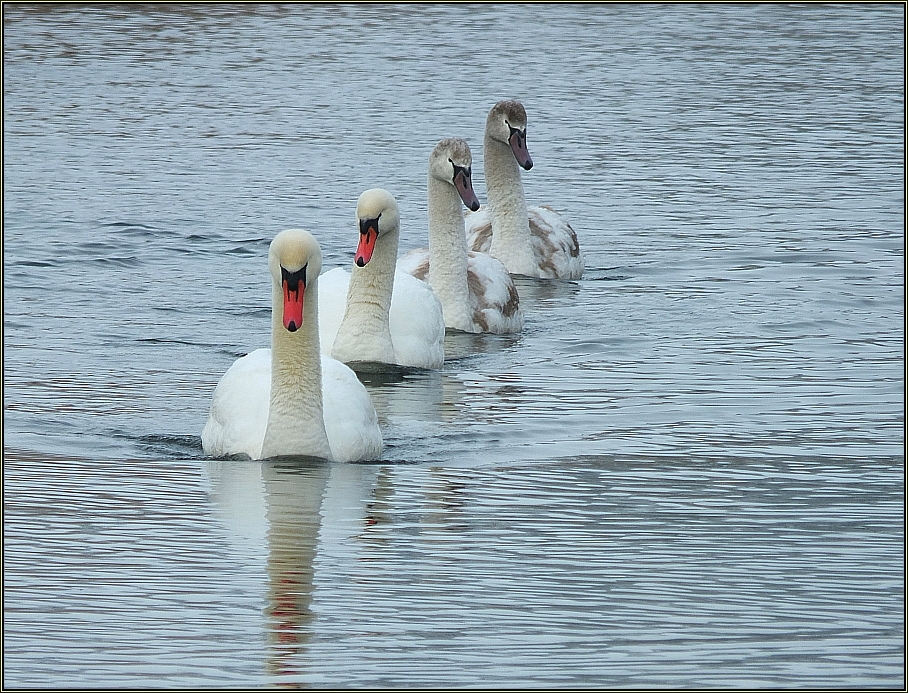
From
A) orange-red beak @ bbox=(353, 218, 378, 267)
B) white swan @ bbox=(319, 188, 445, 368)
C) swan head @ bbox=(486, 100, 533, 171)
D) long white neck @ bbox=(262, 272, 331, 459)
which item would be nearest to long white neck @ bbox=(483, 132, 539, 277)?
swan head @ bbox=(486, 100, 533, 171)

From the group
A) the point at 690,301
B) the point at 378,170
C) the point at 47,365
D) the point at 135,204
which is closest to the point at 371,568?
the point at 47,365

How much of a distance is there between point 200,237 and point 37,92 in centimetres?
1016

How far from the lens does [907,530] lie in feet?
28.3

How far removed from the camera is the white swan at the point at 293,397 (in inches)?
382

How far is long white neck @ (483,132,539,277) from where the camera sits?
16312 mm

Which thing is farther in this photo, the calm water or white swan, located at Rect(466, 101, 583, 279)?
white swan, located at Rect(466, 101, 583, 279)

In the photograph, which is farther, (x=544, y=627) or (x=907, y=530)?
(x=907, y=530)

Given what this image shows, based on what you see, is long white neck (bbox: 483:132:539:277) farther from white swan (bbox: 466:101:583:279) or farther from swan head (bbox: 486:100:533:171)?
swan head (bbox: 486:100:533:171)

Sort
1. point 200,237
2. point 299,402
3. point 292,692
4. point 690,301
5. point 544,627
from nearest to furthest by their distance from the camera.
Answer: point 292,692 → point 544,627 → point 299,402 → point 690,301 → point 200,237

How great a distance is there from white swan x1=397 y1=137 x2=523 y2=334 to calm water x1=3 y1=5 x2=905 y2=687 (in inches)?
10.6

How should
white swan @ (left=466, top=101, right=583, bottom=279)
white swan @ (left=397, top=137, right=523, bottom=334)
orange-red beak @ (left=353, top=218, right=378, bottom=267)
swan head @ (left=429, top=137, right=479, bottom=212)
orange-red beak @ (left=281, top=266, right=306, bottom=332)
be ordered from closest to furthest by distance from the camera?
orange-red beak @ (left=281, top=266, right=306, bottom=332)
orange-red beak @ (left=353, top=218, right=378, bottom=267)
white swan @ (left=397, top=137, right=523, bottom=334)
swan head @ (left=429, top=137, right=479, bottom=212)
white swan @ (left=466, top=101, right=583, bottom=279)

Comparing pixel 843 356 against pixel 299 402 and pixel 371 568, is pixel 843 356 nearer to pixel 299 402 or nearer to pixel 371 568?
pixel 299 402

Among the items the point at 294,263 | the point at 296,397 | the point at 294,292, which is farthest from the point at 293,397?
the point at 294,263

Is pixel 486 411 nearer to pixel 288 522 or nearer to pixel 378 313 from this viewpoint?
pixel 378 313
